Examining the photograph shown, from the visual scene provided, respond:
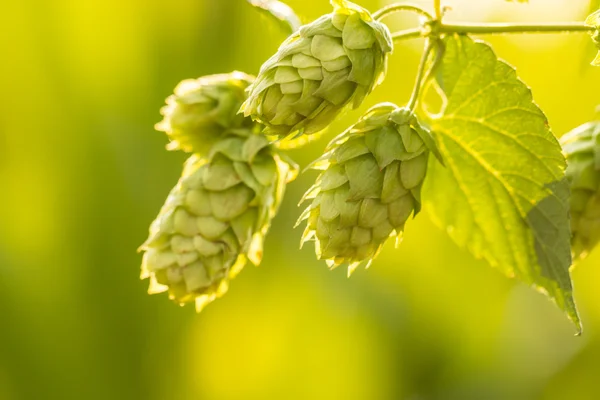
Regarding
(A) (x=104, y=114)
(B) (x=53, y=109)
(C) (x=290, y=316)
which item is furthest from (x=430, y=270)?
(B) (x=53, y=109)

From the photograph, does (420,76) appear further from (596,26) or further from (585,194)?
(585,194)

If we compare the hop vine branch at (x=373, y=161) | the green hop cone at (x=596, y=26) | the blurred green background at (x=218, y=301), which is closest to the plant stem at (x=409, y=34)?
the hop vine branch at (x=373, y=161)

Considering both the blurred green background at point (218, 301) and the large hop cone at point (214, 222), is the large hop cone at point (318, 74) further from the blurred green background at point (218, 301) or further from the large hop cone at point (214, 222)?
the blurred green background at point (218, 301)

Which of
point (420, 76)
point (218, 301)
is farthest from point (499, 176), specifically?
point (218, 301)

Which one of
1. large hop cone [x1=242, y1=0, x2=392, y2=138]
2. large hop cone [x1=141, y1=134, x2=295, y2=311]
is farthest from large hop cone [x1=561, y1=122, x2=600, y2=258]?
large hop cone [x1=141, y1=134, x2=295, y2=311]

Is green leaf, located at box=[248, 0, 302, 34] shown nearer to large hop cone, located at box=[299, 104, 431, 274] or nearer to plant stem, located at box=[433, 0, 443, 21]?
plant stem, located at box=[433, 0, 443, 21]

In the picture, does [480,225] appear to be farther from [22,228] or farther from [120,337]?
[22,228]

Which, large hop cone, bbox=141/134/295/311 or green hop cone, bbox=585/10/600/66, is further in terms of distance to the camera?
large hop cone, bbox=141/134/295/311
